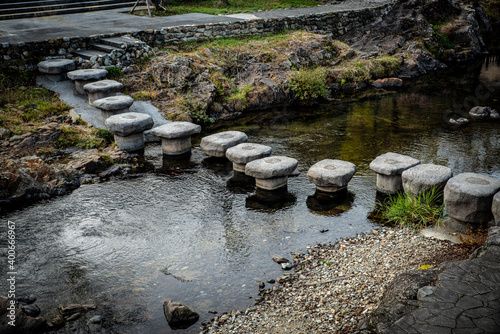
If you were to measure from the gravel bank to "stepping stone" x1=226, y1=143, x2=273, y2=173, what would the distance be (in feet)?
10.3

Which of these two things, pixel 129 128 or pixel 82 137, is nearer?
pixel 129 128

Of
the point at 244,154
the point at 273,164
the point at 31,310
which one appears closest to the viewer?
the point at 31,310

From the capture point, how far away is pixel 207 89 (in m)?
14.5

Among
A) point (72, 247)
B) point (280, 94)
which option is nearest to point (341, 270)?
point (72, 247)

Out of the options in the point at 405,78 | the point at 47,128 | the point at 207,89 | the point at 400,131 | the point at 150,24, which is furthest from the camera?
the point at 405,78

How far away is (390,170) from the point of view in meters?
8.80

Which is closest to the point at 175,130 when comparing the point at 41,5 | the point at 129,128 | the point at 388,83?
the point at 129,128

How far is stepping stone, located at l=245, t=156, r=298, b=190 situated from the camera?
9.23 meters

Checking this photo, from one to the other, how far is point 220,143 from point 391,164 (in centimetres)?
398

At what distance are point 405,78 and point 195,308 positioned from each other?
16.6 m

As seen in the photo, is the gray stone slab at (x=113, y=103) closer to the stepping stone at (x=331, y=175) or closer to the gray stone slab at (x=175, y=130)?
the gray stone slab at (x=175, y=130)

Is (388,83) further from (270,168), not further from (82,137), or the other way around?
(82,137)

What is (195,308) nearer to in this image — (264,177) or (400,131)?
(264,177)

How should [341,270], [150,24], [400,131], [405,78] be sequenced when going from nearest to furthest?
1. [341,270]
2. [400,131]
3. [150,24]
4. [405,78]
